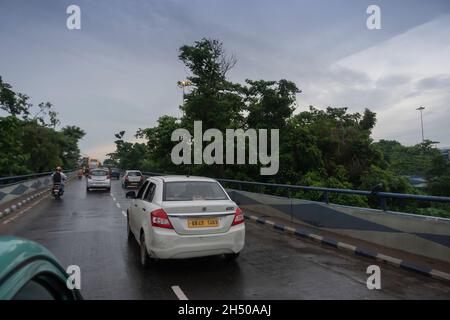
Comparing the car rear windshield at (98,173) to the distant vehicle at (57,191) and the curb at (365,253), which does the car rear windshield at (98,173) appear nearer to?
the distant vehicle at (57,191)

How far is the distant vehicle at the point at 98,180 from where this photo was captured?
2545cm

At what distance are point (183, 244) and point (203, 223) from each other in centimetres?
51

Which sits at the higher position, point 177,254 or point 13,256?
point 13,256

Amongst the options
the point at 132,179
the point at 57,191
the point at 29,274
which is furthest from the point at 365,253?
the point at 132,179

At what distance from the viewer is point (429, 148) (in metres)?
76.2

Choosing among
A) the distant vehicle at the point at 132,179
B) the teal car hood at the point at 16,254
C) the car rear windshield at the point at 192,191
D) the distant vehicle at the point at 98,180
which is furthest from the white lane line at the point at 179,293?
the distant vehicle at the point at 132,179

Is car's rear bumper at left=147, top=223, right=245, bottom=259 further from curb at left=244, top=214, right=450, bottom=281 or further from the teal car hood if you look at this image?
the teal car hood

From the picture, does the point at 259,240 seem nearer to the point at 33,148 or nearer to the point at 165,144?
the point at 165,144

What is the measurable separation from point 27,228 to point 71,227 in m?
1.48

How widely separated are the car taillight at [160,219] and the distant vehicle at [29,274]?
3.74 meters

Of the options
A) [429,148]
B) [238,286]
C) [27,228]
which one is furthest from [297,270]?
[429,148]

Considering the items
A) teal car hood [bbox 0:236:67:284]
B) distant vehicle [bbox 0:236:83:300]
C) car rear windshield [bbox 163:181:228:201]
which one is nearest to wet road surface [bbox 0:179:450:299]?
car rear windshield [bbox 163:181:228:201]

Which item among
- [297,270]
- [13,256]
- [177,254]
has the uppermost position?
[13,256]

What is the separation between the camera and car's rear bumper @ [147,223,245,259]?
240 inches
